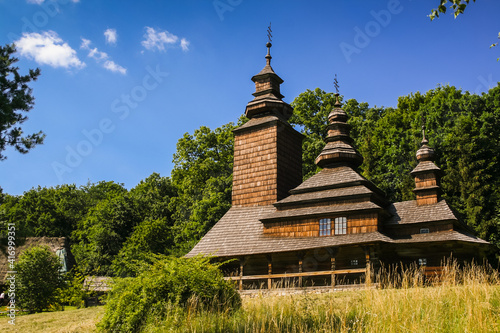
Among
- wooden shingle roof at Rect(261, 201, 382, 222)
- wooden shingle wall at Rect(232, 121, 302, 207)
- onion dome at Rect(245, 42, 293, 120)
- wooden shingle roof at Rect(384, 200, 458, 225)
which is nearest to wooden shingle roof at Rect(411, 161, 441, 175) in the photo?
wooden shingle roof at Rect(384, 200, 458, 225)

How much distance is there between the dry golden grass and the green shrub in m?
3.07

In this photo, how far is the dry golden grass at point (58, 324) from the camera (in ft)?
44.9

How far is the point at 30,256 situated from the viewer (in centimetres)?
2234

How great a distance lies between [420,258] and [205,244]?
35.5 ft

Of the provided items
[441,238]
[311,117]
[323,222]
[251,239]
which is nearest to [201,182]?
[311,117]

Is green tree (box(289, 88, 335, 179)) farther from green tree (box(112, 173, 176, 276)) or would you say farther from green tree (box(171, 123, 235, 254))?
green tree (box(112, 173, 176, 276))

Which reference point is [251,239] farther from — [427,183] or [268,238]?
[427,183]

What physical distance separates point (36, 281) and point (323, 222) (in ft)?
46.3

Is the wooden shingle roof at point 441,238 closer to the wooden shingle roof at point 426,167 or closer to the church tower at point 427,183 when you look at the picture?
the church tower at point 427,183

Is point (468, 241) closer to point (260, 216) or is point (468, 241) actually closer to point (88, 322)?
point (260, 216)

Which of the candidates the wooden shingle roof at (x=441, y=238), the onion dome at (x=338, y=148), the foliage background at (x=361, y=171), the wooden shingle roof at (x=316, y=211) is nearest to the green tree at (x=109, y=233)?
the foliage background at (x=361, y=171)

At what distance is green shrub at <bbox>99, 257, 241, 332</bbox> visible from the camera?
9.84m

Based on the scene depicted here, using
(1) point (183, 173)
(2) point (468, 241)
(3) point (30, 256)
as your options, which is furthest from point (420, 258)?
(1) point (183, 173)

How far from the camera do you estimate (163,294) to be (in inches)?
404
